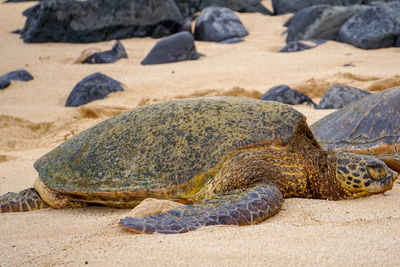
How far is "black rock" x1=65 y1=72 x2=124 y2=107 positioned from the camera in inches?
235

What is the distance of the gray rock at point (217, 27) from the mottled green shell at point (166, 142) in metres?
8.39

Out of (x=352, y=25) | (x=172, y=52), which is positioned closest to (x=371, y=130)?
(x=172, y=52)

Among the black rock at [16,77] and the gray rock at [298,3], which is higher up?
the black rock at [16,77]

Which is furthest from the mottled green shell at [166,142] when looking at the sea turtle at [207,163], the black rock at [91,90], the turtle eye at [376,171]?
the black rock at [91,90]

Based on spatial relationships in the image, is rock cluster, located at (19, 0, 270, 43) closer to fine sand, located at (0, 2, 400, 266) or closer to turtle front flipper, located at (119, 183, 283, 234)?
fine sand, located at (0, 2, 400, 266)

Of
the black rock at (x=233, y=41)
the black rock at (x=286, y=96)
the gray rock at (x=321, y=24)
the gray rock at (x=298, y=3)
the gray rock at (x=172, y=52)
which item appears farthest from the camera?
the gray rock at (x=298, y=3)

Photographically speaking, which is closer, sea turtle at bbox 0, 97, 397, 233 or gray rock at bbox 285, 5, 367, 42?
sea turtle at bbox 0, 97, 397, 233

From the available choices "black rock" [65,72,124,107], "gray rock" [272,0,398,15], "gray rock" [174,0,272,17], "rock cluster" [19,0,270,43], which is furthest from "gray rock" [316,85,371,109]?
"gray rock" [272,0,398,15]

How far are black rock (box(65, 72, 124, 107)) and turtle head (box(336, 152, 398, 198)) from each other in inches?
167

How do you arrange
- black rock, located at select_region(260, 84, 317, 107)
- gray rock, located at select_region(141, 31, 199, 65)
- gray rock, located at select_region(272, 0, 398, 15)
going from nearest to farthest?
black rock, located at select_region(260, 84, 317, 107) → gray rock, located at select_region(141, 31, 199, 65) → gray rock, located at select_region(272, 0, 398, 15)

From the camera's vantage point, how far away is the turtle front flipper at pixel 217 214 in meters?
1.88

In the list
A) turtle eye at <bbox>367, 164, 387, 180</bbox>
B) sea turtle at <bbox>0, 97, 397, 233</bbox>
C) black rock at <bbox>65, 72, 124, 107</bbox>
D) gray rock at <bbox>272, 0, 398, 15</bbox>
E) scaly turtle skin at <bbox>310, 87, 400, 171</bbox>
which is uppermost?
sea turtle at <bbox>0, 97, 397, 233</bbox>

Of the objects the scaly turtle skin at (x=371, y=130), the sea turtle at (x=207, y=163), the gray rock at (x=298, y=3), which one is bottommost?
the gray rock at (x=298, y=3)

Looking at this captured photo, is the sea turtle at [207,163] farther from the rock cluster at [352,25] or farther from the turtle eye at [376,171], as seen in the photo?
the rock cluster at [352,25]
